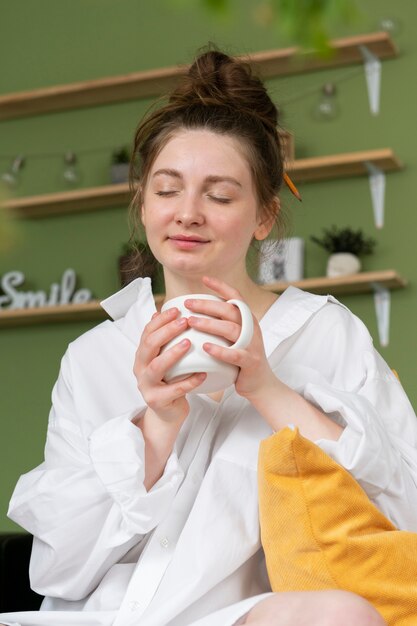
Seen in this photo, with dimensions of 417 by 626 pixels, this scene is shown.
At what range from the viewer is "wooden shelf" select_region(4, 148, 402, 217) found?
376 cm

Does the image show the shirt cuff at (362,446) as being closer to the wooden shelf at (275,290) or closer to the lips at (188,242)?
the lips at (188,242)

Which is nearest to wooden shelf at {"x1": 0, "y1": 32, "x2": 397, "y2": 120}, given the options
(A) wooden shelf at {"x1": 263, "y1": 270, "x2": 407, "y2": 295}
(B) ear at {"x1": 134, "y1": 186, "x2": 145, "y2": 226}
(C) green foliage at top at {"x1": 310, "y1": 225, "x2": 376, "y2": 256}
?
(C) green foliage at top at {"x1": 310, "y1": 225, "x2": 376, "y2": 256}

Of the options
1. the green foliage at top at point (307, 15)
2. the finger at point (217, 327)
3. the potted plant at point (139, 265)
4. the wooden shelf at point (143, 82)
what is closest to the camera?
the green foliage at top at point (307, 15)

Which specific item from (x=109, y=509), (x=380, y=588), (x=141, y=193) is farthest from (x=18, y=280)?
(x=380, y=588)

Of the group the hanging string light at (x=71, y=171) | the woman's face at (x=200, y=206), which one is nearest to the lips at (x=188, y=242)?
the woman's face at (x=200, y=206)

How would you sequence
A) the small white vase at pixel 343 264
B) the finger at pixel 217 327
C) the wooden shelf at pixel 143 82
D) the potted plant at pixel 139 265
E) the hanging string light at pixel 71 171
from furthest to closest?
1. the hanging string light at pixel 71 171
2. the wooden shelf at pixel 143 82
3. the small white vase at pixel 343 264
4. the potted plant at pixel 139 265
5. the finger at pixel 217 327

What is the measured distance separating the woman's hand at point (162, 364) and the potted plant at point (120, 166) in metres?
2.79

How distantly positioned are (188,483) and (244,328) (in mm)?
271

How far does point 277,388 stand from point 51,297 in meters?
2.87

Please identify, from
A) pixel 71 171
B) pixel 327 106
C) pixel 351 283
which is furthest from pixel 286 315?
pixel 71 171

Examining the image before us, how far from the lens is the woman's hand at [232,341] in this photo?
1.33 m

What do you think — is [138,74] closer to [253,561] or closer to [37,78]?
[37,78]

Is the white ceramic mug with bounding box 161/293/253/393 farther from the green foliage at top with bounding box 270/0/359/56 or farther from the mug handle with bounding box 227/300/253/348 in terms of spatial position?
the green foliage at top with bounding box 270/0/359/56

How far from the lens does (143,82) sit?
4164 millimetres
